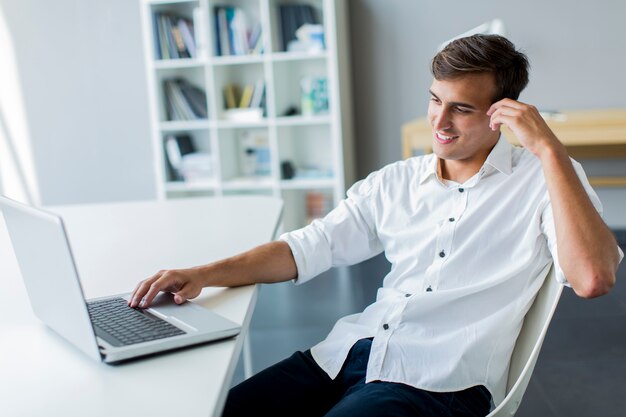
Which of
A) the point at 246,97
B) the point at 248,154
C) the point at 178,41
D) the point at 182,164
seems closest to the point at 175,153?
the point at 182,164

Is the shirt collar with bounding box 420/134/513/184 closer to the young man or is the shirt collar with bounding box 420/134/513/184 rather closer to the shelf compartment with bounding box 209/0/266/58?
the young man

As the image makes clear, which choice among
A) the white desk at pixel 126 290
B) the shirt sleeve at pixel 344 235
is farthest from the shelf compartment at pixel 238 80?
the shirt sleeve at pixel 344 235

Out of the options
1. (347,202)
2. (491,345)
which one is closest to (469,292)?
(491,345)

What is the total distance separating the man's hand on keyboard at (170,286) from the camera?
1.30 metres

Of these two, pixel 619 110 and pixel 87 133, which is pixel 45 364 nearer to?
pixel 619 110

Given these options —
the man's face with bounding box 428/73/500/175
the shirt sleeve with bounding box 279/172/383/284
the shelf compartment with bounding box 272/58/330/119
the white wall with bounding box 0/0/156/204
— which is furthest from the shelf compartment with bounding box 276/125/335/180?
the man's face with bounding box 428/73/500/175

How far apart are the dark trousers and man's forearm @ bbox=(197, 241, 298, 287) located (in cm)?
18

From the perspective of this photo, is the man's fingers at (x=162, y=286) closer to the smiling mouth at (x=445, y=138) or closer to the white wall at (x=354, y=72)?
the smiling mouth at (x=445, y=138)

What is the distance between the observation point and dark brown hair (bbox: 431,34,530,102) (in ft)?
4.98

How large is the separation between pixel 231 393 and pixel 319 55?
3.00 meters

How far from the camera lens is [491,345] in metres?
1.40

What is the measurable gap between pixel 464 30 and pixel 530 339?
3226 millimetres

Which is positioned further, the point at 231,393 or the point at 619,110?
the point at 619,110

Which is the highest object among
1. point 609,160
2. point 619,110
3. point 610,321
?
point 619,110
